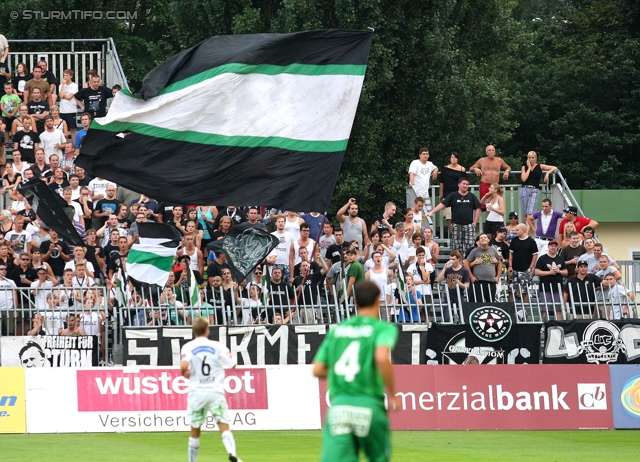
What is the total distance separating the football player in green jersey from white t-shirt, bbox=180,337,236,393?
14.6 feet

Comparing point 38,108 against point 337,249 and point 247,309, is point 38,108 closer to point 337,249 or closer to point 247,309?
point 337,249

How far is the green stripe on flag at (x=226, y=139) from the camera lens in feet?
47.3

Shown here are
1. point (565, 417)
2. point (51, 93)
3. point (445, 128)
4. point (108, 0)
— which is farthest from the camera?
point (108, 0)

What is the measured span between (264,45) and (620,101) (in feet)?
92.8

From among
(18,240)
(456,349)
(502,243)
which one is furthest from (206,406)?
(502,243)

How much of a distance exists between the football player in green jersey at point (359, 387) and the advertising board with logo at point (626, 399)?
11.0 meters

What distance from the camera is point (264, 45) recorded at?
15.2 m

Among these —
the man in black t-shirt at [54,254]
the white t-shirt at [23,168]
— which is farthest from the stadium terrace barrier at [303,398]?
the white t-shirt at [23,168]

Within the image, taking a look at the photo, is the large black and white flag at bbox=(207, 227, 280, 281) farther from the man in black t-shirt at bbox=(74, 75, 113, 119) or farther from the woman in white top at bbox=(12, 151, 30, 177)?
the man in black t-shirt at bbox=(74, 75, 113, 119)

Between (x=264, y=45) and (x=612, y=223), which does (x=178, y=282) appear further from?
(x=612, y=223)

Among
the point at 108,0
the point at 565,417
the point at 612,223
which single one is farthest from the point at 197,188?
the point at 108,0

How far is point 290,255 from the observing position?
19.9 metres

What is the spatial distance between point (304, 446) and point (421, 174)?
985cm

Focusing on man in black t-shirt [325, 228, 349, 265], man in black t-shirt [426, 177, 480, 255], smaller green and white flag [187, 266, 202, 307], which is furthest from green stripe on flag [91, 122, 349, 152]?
man in black t-shirt [426, 177, 480, 255]
